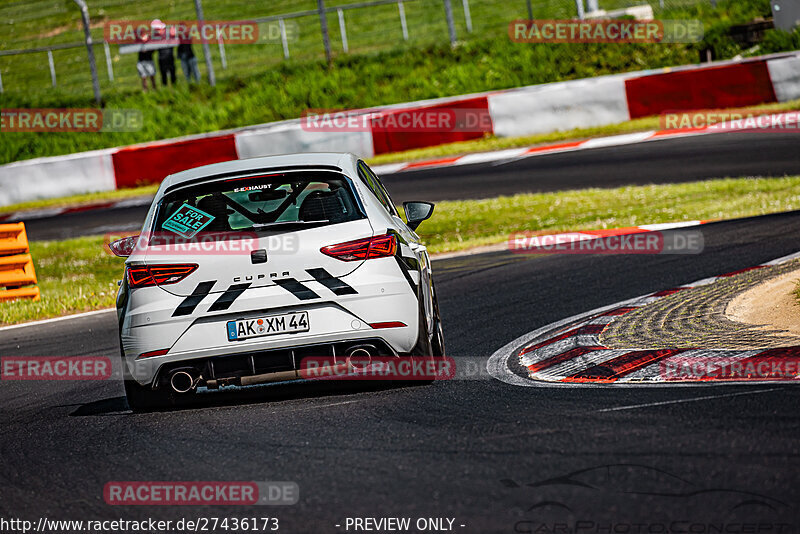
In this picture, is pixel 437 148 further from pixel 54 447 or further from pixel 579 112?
pixel 54 447

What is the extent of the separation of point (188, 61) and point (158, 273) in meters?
22.9

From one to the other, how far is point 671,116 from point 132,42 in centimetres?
1281

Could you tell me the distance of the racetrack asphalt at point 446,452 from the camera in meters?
4.25

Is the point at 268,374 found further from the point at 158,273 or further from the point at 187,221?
the point at 187,221

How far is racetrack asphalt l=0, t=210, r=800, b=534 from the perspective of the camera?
425 centimetres

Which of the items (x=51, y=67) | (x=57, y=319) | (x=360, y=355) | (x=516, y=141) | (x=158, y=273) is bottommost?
(x=57, y=319)

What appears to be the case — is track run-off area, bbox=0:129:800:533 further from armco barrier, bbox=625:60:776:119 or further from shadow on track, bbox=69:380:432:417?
armco barrier, bbox=625:60:776:119

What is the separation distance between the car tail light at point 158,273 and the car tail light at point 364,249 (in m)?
0.75

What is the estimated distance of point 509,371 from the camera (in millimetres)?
7012

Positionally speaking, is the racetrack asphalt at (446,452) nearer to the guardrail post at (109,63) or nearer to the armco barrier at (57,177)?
the armco barrier at (57,177)

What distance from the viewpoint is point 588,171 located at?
18.4m

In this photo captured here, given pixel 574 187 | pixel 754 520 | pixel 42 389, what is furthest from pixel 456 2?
pixel 754 520

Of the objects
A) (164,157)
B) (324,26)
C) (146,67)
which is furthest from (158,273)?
(146,67)

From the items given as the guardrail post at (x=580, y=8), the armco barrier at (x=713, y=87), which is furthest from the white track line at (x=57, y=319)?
the guardrail post at (x=580, y=8)
